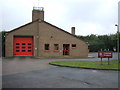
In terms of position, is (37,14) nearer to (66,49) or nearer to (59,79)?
(66,49)

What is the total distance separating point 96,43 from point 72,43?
25565 millimetres

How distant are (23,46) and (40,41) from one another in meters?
3.37

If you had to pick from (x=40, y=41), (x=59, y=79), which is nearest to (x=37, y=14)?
(x=40, y=41)

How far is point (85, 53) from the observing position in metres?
27.3

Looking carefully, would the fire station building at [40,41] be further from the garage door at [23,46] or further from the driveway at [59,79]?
the driveway at [59,79]

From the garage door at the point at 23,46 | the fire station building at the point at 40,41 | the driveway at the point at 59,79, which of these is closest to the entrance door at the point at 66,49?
the fire station building at the point at 40,41

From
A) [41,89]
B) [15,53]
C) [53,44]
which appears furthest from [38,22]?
[41,89]

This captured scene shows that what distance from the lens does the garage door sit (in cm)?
2527

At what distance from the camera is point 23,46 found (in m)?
25.6

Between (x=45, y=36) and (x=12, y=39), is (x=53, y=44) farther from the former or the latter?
(x=12, y=39)

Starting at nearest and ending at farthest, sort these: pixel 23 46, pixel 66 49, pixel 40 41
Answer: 1. pixel 40 41
2. pixel 23 46
3. pixel 66 49

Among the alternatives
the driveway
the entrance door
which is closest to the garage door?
the entrance door

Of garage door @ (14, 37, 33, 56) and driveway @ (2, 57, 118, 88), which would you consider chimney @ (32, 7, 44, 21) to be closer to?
garage door @ (14, 37, 33, 56)

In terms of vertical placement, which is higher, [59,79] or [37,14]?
[37,14]
